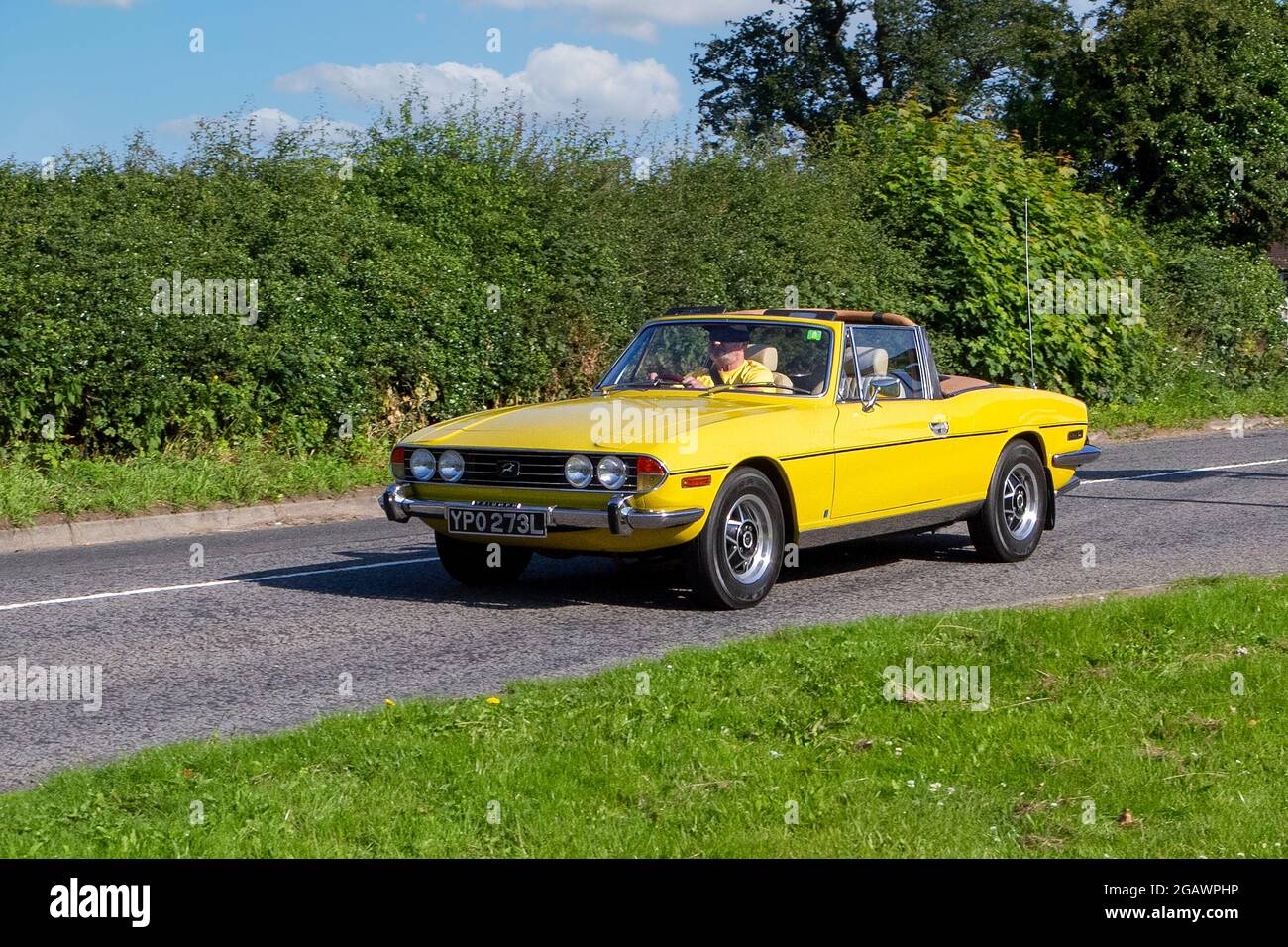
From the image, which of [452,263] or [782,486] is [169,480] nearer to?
[452,263]

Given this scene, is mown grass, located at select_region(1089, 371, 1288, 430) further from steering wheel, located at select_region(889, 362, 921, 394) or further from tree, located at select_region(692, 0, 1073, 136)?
tree, located at select_region(692, 0, 1073, 136)

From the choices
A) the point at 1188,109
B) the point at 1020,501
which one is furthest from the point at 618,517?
the point at 1188,109

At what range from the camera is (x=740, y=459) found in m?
8.71

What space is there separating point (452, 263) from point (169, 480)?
458cm

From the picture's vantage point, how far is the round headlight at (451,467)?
8969 mm

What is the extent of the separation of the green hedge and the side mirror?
770cm

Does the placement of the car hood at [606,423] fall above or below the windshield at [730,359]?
below

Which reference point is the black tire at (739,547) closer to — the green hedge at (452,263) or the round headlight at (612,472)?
the round headlight at (612,472)

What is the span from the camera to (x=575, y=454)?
8570 mm

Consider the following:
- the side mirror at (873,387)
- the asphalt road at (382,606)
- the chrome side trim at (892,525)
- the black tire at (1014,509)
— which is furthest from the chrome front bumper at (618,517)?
the black tire at (1014,509)

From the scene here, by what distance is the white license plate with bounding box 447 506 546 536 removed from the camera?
856 cm

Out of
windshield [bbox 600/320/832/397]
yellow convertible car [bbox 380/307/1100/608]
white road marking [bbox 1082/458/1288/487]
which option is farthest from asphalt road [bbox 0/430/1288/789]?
white road marking [bbox 1082/458/1288/487]

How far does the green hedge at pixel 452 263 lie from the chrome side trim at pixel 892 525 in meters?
7.83
